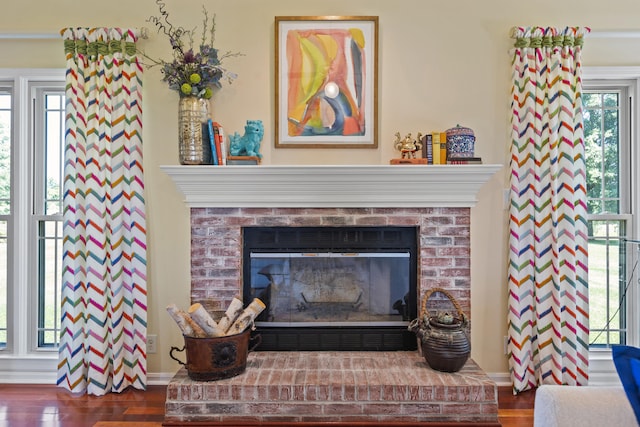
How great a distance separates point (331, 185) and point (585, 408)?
174cm

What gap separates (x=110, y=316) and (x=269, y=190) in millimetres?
1280

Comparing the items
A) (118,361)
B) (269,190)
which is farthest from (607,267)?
(118,361)

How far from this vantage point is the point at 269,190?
8.73ft

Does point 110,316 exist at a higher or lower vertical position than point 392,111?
lower

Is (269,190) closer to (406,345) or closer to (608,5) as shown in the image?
(406,345)

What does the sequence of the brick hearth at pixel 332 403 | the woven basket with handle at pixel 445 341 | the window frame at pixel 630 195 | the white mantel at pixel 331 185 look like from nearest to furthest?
the brick hearth at pixel 332 403 → the woven basket with handle at pixel 445 341 → the white mantel at pixel 331 185 → the window frame at pixel 630 195

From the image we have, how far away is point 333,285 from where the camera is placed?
2.83 metres

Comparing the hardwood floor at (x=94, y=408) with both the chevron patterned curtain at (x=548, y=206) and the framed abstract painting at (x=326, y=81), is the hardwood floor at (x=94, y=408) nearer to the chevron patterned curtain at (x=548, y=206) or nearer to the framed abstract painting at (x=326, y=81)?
the chevron patterned curtain at (x=548, y=206)

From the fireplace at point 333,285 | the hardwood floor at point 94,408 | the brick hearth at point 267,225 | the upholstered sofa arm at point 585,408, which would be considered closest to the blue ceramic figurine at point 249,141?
the brick hearth at point 267,225

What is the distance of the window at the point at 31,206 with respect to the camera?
284 centimetres

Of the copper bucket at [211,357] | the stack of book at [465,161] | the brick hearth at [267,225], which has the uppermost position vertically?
the stack of book at [465,161]

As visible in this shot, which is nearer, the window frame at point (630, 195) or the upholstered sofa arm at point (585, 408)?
the upholstered sofa arm at point (585, 408)

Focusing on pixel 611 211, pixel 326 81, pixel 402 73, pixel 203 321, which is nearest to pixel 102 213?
pixel 203 321

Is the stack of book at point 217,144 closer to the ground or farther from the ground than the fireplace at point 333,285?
farther from the ground
